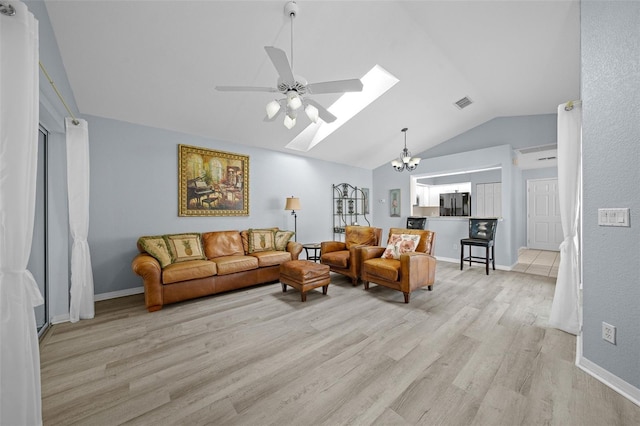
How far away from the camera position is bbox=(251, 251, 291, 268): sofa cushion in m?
3.85

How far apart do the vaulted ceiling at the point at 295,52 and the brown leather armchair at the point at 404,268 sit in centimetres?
250

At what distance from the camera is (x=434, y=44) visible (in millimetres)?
3162

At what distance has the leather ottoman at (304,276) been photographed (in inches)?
126

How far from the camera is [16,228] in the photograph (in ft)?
4.05

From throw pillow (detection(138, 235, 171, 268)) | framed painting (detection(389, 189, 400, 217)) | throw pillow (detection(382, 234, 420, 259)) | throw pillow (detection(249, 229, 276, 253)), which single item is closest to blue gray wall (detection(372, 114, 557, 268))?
framed painting (detection(389, 189, 400, 217))

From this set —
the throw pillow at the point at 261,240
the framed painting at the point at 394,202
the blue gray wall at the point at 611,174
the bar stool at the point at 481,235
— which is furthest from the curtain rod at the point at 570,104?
the framed painting at the point at 394,202

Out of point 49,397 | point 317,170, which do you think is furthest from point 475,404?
point 317,170

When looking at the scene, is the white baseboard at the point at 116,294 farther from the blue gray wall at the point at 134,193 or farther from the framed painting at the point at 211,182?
the framed painting at the point at 211,182

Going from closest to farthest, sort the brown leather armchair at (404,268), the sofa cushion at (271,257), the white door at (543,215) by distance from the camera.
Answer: the brown leather armchair at (404,268) < the sofa cushion at (271,257) < the white door at (543,215)

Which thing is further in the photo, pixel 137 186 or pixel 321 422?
pixel 137 186

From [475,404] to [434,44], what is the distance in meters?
3.82

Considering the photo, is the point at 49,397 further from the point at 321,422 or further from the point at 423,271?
the point at 423,271

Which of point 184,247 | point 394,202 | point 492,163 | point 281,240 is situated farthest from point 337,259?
point 492,163

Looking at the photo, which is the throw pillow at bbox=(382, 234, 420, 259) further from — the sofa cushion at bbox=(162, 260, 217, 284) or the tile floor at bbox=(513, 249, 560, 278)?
the tile floor at bbox=(513, 249, 560, 278)
